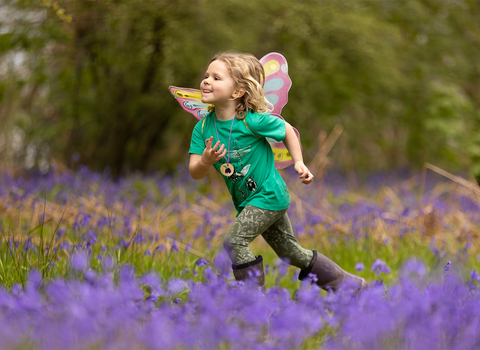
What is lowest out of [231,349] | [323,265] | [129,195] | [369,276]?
[129,195]

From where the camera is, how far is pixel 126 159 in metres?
9.25

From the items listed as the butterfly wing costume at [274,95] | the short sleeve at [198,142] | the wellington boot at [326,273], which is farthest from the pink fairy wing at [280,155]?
the wellington boot at [326,273]

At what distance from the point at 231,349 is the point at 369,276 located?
2.37 metres

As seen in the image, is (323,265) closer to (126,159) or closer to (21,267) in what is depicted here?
(21,267)

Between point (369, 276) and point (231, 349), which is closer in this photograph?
point (231, 349)

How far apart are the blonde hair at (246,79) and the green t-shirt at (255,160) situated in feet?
0.19

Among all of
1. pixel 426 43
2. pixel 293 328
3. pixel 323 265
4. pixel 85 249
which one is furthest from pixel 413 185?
pixel 293 328

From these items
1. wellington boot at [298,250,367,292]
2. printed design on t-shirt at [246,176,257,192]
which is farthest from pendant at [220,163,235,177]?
wellington boot at [298,250,367,292]

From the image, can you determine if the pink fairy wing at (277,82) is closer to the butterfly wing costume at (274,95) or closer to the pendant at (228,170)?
the butterfly wing costume at (274,95)

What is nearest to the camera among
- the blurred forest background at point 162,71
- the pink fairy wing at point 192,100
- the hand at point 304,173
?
the hand at point 304,173

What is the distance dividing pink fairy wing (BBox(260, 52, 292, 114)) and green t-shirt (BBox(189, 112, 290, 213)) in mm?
316

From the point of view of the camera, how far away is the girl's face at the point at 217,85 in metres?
2.58

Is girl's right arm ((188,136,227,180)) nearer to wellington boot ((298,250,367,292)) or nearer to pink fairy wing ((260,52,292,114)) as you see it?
pink fairy wing ((260,52,292,114))

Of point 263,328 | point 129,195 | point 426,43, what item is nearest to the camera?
point 263,328
